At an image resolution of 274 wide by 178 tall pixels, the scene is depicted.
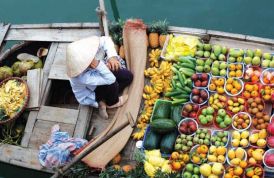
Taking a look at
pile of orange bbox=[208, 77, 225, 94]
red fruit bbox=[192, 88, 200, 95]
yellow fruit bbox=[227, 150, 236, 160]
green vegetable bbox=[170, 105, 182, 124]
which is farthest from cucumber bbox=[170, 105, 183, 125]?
yellow fruit bbox=[227, 150, 236, 160]

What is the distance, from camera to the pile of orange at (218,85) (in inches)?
251

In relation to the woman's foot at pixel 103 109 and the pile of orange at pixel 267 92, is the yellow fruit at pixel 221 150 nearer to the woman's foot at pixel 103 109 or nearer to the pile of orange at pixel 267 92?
the pile of orange at pixel 267 92

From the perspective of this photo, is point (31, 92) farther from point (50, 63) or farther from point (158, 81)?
point (158, 81)

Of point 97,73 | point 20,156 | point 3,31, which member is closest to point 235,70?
point 97,73

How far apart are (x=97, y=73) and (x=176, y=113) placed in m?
1.12

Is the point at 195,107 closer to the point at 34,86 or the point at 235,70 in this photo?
the point at 235,70

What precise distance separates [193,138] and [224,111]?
496mm

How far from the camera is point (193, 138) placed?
20.2 feet

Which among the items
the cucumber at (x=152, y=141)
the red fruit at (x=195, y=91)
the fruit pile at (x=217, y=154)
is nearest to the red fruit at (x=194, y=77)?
the red fruit at (x=195, y=91)

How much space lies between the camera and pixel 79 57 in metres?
6.32

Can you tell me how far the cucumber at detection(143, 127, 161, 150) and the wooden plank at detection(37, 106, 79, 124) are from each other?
1057 millimetres

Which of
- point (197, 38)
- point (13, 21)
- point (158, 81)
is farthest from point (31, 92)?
point (13, 21)

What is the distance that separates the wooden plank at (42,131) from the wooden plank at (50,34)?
1312 millimetres

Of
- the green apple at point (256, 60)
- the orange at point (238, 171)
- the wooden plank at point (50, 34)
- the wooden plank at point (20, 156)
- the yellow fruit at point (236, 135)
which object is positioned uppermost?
the wooden plank at point (50, 34)
